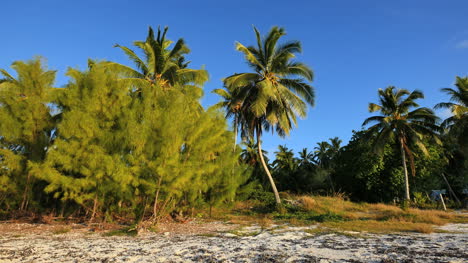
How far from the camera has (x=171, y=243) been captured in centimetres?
677

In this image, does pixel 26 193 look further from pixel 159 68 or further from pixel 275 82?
pixel 275 82

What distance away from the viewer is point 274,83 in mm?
17016

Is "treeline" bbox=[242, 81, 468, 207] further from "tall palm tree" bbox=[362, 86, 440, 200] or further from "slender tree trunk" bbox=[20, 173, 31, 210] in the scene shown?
"slender tree trunk" bbox=[20, 173, 31, 210]

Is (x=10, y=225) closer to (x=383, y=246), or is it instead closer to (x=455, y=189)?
(x=383, y=246)

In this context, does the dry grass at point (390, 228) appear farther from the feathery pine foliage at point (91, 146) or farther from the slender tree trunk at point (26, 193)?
the slender tree trunk at point (26, 193)

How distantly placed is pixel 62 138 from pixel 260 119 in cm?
1095

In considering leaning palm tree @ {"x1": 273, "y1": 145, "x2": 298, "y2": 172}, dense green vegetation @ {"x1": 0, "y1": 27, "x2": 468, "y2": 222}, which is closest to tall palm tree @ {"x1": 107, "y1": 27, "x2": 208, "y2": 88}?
dense green vegetation @ {"x1": 0, "y1": 27, "x2": 468, "y2": 222}

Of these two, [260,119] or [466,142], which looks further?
[466,142]

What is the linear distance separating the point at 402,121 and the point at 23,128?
2307 cm

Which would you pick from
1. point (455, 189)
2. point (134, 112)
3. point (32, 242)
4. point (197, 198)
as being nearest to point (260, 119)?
point (197, 198)

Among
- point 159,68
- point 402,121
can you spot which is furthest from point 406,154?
point 159,68

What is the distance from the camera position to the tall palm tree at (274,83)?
1675 centimetres

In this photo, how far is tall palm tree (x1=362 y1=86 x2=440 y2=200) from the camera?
20.6m

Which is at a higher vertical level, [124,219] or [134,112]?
[134,112]
